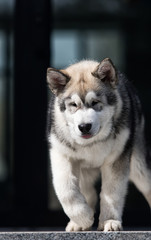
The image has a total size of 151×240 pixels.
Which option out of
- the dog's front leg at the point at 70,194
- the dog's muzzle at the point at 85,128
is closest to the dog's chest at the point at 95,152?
the dog's front leg at the point at 70,194

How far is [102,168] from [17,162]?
390 cm

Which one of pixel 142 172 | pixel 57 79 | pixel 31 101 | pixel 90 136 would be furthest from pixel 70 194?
pixel 31 101

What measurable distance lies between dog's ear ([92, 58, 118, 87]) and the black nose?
1.65ft

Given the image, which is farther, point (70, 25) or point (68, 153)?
point (70, 25)

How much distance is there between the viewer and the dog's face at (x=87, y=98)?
197 inches

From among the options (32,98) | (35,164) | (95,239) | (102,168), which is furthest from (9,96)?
(95,239)

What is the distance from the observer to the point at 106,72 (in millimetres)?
5277

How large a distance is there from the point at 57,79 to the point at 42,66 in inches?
150

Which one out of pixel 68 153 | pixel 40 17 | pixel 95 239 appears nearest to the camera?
pixel 95 239

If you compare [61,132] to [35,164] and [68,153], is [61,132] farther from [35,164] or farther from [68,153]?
[35,164]

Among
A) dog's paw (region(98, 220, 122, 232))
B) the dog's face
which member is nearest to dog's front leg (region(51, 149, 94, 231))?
dog's paw (region(98, 220, 122, 232))

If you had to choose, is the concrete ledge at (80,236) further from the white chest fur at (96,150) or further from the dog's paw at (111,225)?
the white chest fur at (96,150)

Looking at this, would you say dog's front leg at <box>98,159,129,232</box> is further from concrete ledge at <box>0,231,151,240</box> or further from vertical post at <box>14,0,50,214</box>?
vertical post at <box>14,0,50,214</box>

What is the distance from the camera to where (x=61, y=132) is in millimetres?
5316
